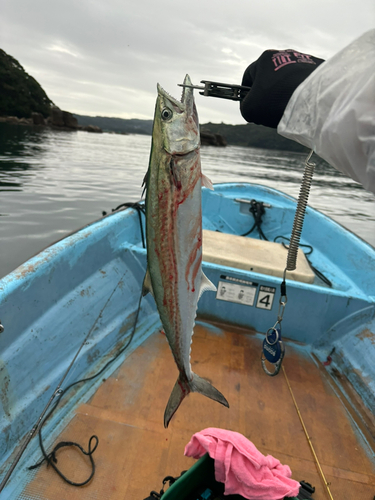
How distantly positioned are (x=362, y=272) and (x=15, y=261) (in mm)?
7340

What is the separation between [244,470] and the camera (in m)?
1.80

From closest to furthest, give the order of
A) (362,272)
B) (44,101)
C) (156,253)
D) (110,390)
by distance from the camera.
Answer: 1. (156,253)
2. (110,390)
3. (362,272)
4. (44,101)

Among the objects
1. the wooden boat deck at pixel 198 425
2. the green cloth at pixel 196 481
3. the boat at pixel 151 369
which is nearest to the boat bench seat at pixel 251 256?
the boat at pixel 151 369

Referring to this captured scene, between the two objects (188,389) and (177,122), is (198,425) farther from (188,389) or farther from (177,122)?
(177,122)

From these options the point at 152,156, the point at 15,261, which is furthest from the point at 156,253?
the point at 15,261

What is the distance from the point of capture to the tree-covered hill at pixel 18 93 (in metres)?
69.8

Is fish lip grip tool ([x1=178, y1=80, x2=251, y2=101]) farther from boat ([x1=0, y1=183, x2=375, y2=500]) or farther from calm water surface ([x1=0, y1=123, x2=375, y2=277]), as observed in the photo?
calm water surface ([x1=0, y1=123, x2=375, y2=277])

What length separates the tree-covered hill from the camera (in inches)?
2749

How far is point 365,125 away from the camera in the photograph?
1314 millimetres

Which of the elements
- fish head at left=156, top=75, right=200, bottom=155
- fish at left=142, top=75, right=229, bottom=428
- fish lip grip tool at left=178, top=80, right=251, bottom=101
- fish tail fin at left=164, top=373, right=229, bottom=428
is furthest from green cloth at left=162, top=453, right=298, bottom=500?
fish lip grip tool at left=178, top=80, right=251, bottom=101

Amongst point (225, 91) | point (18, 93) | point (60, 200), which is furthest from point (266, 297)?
point (18, 93)

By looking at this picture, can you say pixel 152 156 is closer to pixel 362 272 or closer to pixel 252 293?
pixel 252 293

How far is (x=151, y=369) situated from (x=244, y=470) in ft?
5.57

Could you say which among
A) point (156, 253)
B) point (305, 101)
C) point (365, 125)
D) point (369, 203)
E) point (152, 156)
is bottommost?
point (369, 203)
